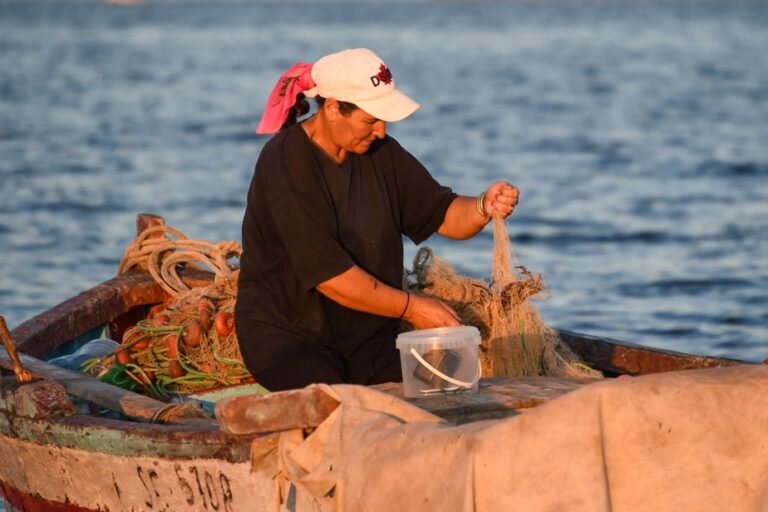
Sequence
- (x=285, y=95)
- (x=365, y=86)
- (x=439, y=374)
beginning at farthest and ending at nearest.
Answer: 1. (x=285, y=95)
2. (x=365, y=86)
3. (x=439, y=374)

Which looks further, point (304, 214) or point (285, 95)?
point (285, 95)

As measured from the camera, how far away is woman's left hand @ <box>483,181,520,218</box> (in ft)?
17.2

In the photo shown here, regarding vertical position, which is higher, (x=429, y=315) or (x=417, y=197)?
(x=417, y=197)

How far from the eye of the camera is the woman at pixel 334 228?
15.9 feet

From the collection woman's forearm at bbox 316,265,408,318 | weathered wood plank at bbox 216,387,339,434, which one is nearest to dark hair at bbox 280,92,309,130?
woman's forearm at bbox 316,265,408,318

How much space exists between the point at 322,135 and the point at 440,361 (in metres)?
1.08

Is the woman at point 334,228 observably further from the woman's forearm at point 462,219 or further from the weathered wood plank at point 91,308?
the weathered wood plank at point 91,308

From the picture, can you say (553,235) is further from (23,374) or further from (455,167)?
(23,374)

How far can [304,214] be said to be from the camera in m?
4.89

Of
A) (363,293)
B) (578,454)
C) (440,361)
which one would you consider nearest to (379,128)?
(363,293)

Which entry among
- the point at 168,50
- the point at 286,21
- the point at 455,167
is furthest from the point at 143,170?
the point at 286,21

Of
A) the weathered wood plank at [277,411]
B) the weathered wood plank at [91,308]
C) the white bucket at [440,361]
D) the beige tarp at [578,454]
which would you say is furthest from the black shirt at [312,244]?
the weathered wood plank at [91,308]

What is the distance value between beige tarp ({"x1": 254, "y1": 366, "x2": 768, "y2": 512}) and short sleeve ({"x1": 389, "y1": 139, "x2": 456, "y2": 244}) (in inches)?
65.5

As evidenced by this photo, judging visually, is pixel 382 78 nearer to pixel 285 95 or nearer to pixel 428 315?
pixel 285 95
